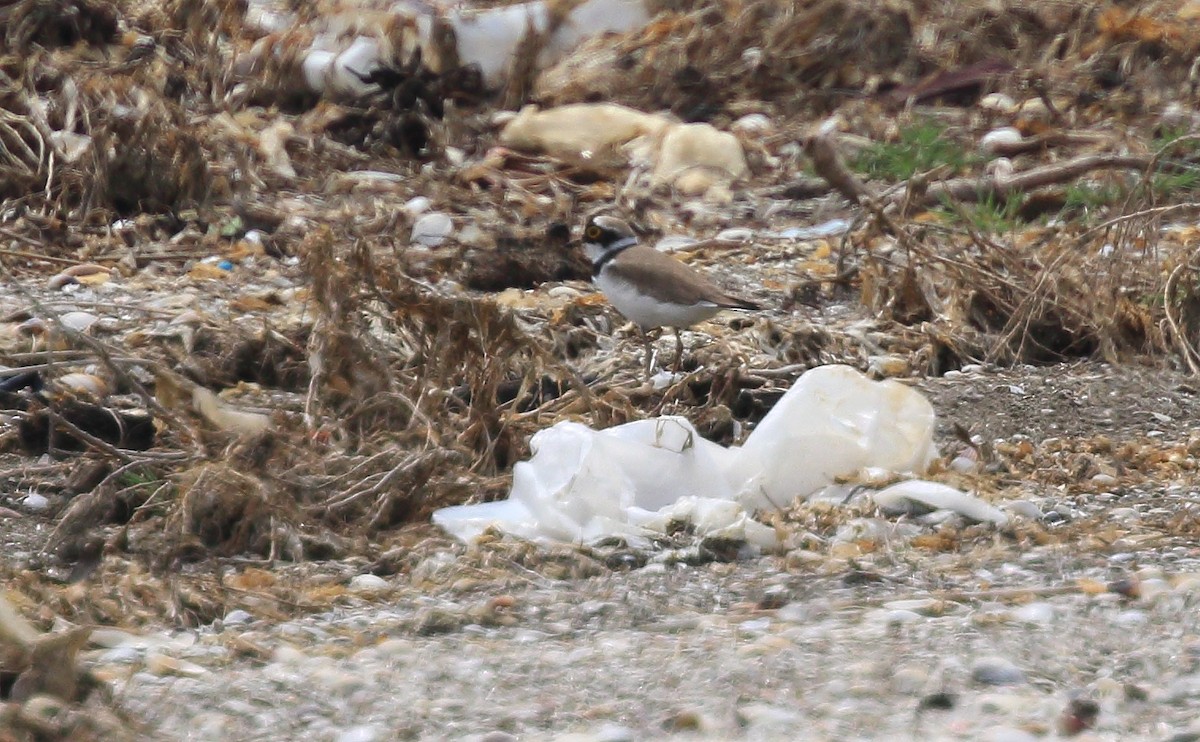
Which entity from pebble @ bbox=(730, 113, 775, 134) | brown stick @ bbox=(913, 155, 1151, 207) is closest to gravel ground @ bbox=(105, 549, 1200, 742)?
brown stick @ bbox=(913, 155, 1151, 207)

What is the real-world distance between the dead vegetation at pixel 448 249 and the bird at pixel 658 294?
16 centimetres

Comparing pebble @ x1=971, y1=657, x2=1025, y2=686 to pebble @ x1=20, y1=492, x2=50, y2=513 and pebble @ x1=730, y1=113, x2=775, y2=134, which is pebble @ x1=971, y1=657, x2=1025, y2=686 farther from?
pebble @ x1=730, y1=113, x2=775, y2=134

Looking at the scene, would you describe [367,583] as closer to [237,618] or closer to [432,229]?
[237,618]

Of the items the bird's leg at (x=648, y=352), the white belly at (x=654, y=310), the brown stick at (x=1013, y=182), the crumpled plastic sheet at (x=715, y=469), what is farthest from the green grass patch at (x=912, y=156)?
the crumpled plastic sheet at (x=715, y=469)

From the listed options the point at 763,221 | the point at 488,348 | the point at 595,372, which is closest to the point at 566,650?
the point at 488,348

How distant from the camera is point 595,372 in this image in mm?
5906

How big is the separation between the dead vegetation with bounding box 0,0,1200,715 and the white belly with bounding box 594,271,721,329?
149 millimetres

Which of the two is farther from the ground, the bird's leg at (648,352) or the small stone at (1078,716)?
the small stone at (1078,716)

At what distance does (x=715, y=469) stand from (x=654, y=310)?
1.41m

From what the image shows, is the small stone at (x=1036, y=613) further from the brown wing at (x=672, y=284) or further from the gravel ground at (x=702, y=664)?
the brown wing at (x=672, y=284)

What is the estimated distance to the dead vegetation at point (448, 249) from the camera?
14.9ft

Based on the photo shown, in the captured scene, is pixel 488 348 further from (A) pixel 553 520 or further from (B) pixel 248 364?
(B) pixel 248 364

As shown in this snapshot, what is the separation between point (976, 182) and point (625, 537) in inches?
180

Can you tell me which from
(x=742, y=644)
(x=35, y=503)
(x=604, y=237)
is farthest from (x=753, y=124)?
(x=742, y=644)
